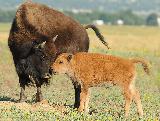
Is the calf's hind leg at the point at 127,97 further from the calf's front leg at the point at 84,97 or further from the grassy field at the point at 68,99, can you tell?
the calf's front leg at the point at 84,97

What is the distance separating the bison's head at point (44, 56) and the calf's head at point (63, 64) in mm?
802

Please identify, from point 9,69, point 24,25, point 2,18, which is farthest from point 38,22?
point 2,18

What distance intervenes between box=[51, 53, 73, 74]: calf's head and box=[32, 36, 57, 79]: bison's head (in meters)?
0.80

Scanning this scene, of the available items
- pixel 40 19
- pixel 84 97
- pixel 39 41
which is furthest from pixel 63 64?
pixel 40 19

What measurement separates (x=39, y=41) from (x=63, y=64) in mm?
1629

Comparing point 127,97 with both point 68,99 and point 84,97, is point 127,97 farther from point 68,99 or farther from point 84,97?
point 68,99

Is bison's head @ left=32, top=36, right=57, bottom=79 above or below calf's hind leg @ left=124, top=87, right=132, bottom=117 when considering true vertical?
above

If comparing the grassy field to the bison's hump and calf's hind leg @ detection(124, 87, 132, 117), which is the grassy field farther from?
the bison's hump

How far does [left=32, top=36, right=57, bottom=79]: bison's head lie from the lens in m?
14.9

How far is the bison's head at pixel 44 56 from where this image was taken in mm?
14894

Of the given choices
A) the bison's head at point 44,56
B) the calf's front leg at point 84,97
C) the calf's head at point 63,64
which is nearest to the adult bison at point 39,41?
A: the bison's head at point 44,56

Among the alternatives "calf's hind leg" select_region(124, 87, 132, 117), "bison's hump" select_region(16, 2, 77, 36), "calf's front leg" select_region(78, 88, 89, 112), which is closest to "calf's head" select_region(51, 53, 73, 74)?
"calf's front leg" select_region(78, 88, 89, 112)

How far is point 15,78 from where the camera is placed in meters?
24.4

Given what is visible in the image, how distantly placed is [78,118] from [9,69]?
1378cm
